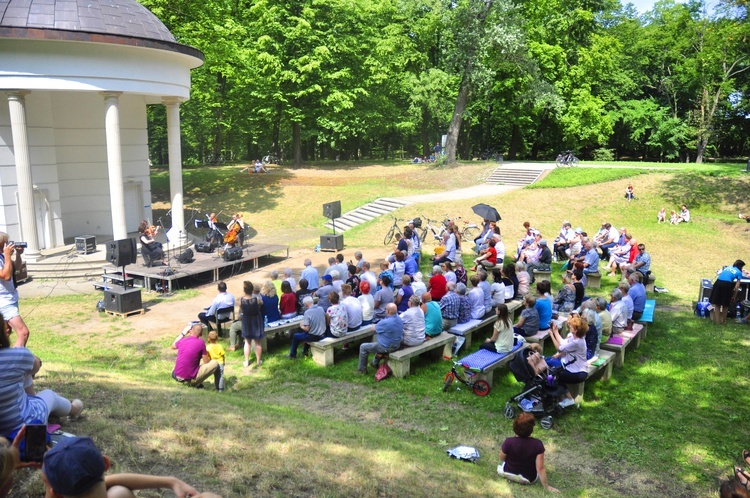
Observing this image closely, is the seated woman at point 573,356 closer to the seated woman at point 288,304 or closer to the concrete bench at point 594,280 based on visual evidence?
the seated woman at point 288,304

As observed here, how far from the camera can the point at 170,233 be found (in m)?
20.2

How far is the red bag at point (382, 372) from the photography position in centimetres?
991

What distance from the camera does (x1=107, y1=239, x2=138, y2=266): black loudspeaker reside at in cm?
1465

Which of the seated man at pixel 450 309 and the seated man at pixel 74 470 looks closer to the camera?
the seated man at pixel 74 470

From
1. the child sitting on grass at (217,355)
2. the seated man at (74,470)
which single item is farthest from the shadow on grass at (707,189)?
the seated man at (74,470)

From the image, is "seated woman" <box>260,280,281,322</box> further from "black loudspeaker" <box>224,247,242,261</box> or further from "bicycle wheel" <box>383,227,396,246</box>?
"bicycle wheel" <box>383,227,396,246</box>

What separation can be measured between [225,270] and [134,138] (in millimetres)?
7957

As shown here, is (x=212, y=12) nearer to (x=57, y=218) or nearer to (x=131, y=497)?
(x=57, y=218)

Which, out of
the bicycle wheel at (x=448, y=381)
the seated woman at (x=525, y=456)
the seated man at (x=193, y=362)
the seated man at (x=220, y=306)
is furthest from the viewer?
the seated man at (x=220, y=306)

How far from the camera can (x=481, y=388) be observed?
927 centimetres

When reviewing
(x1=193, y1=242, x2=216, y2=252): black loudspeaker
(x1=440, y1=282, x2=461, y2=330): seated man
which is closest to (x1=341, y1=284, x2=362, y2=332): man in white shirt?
(x1=440, y1=282, x2=461, y2=330): seated man

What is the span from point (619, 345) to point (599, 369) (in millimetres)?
918

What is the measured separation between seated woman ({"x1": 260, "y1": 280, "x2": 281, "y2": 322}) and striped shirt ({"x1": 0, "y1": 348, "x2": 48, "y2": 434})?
6.54 m

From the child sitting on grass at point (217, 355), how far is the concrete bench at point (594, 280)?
10.6 meters
